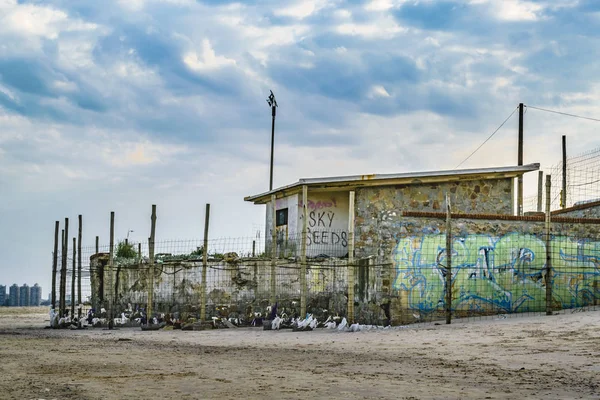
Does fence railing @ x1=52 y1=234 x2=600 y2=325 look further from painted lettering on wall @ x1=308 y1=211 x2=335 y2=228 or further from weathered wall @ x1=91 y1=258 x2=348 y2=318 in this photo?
painted lettering on wall @ x1=308 y1=211 x2=335 y2=228

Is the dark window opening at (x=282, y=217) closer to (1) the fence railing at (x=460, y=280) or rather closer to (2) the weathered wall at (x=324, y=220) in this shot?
(2) the weathered wall at (x=324, y=220)

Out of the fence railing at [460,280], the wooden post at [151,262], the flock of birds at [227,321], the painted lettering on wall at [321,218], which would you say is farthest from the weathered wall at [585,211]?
the wooden post at [151,262]

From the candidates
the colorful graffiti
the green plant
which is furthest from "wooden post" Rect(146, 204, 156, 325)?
the green plant

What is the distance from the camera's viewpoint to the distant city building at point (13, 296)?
3994 inches

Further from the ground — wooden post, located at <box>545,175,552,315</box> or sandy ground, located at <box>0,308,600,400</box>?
wooden post, located at <box>545,175,552,315</box>

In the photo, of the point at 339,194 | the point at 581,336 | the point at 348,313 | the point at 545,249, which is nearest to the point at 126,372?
the point at 581,336

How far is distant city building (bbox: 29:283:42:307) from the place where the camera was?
103 metres

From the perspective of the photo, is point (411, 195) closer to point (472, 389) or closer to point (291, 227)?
point (291, 227)

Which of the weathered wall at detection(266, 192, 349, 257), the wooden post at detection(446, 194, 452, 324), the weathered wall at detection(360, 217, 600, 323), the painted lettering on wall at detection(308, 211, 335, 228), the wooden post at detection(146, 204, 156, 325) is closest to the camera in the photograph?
the wooden post at detection(446, 194, 452, 324)

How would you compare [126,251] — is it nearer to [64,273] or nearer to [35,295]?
[64,273]

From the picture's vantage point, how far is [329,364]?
12.8 m

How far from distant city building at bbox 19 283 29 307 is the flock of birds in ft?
258

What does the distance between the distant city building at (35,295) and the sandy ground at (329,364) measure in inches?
3411

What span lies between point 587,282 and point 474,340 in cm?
699
